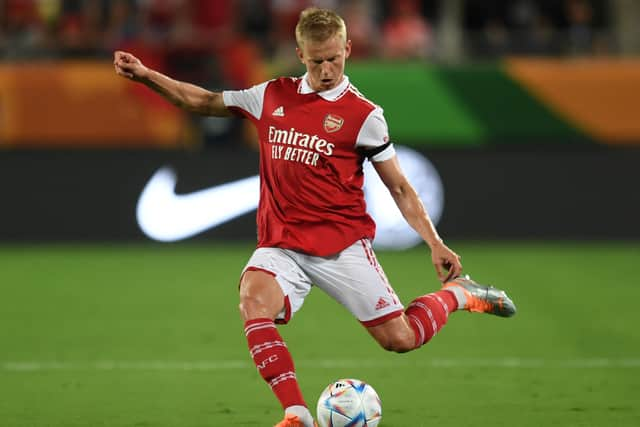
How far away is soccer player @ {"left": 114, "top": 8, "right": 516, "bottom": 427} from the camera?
5246 mm

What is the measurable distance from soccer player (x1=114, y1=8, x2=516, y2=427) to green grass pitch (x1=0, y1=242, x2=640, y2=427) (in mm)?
674

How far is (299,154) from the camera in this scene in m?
5.27

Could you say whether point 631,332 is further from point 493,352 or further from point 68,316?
point 68,316

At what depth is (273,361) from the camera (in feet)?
16.3

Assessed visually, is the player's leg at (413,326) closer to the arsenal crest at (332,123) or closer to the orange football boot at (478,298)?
the orange football boot at (478,298)

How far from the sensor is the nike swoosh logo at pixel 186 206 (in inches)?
496

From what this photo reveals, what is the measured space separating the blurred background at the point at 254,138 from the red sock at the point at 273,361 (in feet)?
25.1

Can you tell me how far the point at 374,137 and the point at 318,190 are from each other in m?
0.37

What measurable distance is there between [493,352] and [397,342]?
7.21 feet

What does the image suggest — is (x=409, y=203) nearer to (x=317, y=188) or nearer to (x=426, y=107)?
(x=317, y=188)

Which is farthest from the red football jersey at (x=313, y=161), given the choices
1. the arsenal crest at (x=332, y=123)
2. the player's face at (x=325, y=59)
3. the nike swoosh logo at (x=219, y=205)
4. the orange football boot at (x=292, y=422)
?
the nike swoosh logo at (x=219, y=205)

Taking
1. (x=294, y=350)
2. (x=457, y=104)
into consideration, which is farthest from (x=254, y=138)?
(x=294, y=350)

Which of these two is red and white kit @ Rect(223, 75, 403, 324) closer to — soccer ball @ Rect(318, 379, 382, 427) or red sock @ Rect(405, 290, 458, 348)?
red sock @ Rect(405, 290, 458, 348)

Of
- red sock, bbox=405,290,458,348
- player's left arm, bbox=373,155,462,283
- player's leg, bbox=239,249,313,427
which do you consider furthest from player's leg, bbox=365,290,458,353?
player's leg, bbox=239,249,313,427
